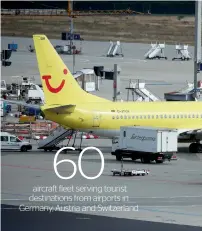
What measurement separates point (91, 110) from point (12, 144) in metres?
5.94

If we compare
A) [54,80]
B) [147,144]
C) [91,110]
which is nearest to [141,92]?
[54,80]

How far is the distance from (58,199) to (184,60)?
299 feet

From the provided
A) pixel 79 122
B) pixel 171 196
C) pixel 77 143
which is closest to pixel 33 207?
pixel 171 196

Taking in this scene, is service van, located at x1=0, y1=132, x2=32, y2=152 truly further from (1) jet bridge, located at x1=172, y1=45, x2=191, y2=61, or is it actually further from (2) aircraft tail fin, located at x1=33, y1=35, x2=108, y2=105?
(1) jet bridge, located at x1=172, y1=45, x2=191, y2=61

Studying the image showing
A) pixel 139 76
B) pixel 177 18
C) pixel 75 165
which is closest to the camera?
pixel 75 165

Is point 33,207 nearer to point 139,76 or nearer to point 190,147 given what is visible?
point 190,147

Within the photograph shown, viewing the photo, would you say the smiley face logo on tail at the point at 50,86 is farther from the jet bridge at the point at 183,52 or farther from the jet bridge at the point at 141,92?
the jet bridge at the point at 183,52

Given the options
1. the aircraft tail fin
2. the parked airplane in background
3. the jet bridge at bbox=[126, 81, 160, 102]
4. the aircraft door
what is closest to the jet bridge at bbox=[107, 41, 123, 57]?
the jet bridge at bbox=[126, 81, 160, 102]

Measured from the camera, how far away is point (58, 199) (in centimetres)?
4841

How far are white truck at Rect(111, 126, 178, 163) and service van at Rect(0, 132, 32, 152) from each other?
324 inches

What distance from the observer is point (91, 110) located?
69312 mm

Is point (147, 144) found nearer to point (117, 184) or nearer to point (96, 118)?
point (96, 118)

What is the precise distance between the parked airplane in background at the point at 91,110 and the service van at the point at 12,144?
153 inches

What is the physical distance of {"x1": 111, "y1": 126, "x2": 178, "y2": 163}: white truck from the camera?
63844 mm
